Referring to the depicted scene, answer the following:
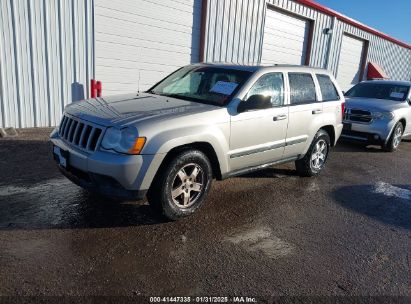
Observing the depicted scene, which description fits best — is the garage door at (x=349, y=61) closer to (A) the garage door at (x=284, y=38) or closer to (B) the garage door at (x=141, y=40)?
(A) the garage door at (x=284, y=38)

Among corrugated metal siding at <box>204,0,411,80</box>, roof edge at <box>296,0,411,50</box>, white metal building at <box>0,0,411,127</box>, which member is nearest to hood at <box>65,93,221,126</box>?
white metal building at <box>0,0,411,127</box>

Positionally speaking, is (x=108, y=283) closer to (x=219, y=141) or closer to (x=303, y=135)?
(x=219, y=141)

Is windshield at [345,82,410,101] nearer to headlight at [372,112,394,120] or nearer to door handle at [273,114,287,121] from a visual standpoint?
headlight at [372,112,394,120]

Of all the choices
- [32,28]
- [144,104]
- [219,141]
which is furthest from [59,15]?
[219,141]

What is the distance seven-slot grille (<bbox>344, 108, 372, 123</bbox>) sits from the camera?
8.23m

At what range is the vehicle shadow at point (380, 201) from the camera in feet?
14.9

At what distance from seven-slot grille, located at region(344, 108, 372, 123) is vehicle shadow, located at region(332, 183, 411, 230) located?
267cm

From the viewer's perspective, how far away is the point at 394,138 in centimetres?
853

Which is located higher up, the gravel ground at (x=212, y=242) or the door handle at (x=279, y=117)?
the door handle at (x=279, y=117)

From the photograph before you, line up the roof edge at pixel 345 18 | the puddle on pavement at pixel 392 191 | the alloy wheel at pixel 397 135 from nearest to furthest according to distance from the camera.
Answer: the puddle on pavement at pixel 392 191
the alloy wheel at pixel 397 135
the roof edge at pixel 345 18

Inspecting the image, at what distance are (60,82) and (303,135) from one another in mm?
5625

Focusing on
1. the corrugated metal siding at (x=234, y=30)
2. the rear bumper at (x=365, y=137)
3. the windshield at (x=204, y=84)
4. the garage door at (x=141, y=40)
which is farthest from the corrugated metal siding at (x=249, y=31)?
the windshield at (x=204, y=84)

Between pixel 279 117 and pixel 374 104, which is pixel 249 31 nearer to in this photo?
pixel 374 104

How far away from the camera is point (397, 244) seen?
12.6ft
